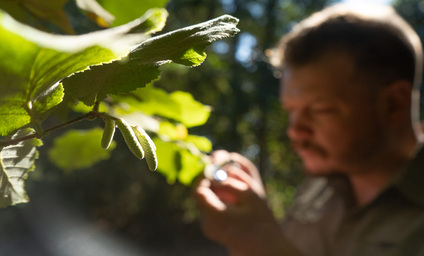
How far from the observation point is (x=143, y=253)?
2961 millimetres

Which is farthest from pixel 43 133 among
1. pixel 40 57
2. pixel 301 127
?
pixel 301 127

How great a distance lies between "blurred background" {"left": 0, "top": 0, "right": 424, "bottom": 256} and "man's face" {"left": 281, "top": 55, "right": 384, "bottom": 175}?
1.21 metres

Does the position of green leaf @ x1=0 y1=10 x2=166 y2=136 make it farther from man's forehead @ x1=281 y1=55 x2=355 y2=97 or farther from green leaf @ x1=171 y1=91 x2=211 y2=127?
man's forehead @ x1=281 y1=55 x2=355 y2=97

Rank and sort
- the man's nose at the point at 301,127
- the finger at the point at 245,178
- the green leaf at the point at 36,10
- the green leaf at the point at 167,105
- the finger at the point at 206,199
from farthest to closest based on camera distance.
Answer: the man's nose at the point at 301,127 → the finger at the point at 245,178 → the finger at the point at 206,199 → the green leaf at the point at 167,105 → the green leaf at the point at 36,10

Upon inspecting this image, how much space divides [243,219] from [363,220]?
1.40 ft

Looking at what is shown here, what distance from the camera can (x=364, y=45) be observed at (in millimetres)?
1037

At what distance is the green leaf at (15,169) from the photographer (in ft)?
0.52

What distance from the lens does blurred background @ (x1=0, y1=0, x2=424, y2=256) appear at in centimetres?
244

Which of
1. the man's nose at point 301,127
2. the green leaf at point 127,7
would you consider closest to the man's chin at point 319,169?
the man's nose at point 301,127

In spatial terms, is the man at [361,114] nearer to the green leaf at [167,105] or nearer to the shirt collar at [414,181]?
the shirt collar at [414,181]

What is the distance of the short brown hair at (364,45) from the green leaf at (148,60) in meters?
0.92

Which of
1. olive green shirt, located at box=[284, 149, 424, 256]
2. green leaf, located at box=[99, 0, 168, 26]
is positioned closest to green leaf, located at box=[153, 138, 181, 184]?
green leaf, located at box=[99, 0, 168, 26]

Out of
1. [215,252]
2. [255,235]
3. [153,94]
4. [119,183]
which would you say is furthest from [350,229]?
[215,252]

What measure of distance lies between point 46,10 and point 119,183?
2.78 meters
